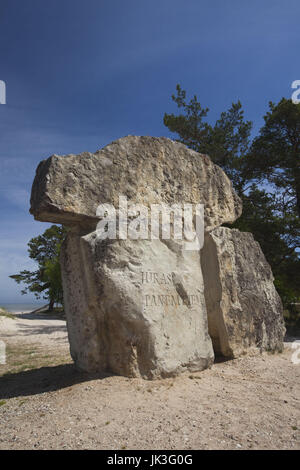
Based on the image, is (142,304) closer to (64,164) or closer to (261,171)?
(64,164)

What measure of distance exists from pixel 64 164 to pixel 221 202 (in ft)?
10.9

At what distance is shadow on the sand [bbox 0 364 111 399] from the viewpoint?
4.21 m

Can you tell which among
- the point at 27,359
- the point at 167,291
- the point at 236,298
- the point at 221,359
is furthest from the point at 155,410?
the point at 27,359

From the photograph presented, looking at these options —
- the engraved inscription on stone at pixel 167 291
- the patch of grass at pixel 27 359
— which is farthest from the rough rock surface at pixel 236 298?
the patch of grass at pixel 27 359

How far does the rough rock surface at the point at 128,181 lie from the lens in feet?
14.1

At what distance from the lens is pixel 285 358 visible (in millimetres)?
5957

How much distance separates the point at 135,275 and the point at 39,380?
2.21m

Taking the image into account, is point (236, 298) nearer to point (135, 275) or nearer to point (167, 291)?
point (167, 291)

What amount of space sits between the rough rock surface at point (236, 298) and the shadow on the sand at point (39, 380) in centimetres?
246

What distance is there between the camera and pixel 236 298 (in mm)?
5945

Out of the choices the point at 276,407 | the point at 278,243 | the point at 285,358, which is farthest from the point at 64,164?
the point at 278,243

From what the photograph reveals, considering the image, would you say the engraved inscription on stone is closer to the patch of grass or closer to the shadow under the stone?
the shadow under the stone

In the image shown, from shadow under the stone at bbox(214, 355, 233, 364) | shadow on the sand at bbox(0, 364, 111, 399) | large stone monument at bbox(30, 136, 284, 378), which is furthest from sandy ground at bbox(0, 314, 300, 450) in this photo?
large stone monument at bbox(30, 136, 284, 378)
